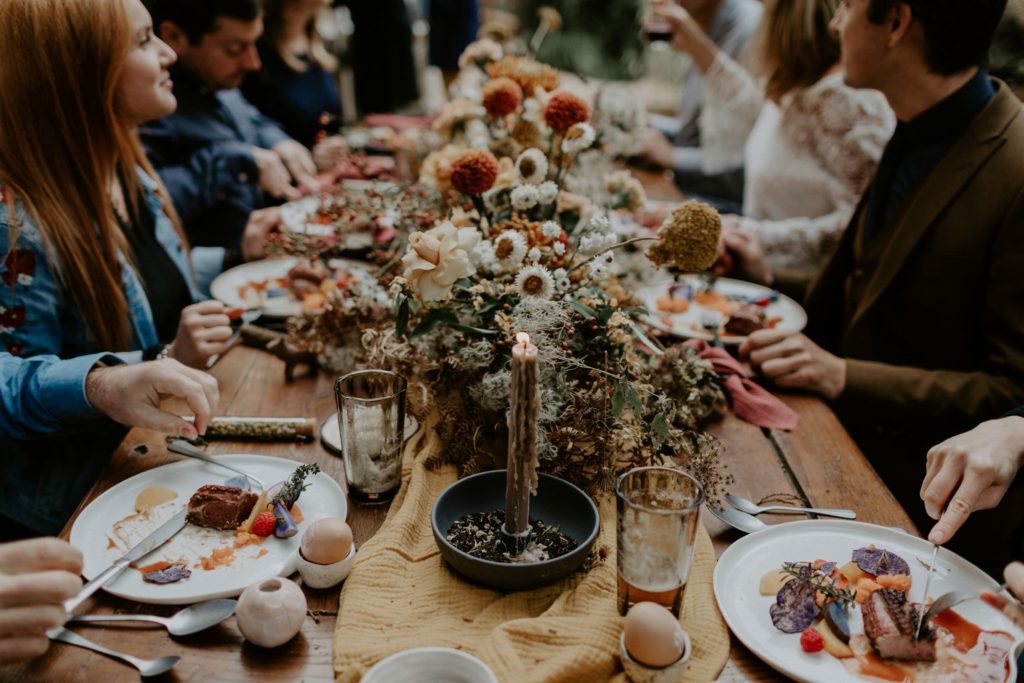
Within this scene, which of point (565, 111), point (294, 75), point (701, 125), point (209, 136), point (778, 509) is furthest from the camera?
point (294, 75)

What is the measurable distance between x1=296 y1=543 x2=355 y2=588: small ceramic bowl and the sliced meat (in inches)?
45.7

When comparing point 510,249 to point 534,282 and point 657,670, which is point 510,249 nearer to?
point 534,282

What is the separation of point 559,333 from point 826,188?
5.76ft

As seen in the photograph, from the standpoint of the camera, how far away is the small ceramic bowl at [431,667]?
0.78 m

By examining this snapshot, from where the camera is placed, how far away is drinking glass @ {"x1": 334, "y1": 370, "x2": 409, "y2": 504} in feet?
3.60

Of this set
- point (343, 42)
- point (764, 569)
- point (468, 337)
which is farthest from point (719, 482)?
point (343, 42)

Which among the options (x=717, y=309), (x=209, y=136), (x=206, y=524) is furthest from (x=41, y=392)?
(x=209, y=136)

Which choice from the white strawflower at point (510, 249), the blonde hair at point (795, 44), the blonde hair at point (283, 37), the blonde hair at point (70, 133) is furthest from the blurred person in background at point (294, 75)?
the white strawflower at point (510, 249)

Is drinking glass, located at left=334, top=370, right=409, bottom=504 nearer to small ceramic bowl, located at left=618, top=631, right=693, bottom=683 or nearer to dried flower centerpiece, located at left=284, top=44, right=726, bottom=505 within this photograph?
dried flower centerpiece, located at left=284, top=44, right=726, bottom=505

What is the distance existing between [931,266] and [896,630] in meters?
1.17

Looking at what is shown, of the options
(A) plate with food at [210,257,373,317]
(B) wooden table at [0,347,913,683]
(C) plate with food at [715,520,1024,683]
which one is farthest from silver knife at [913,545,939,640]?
(A) plate with food at [210,257,373,317]

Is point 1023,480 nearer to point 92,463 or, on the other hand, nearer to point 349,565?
point 349,565

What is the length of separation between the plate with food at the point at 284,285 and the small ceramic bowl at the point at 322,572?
879 millimetres

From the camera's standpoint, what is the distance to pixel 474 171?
1.23 meters
